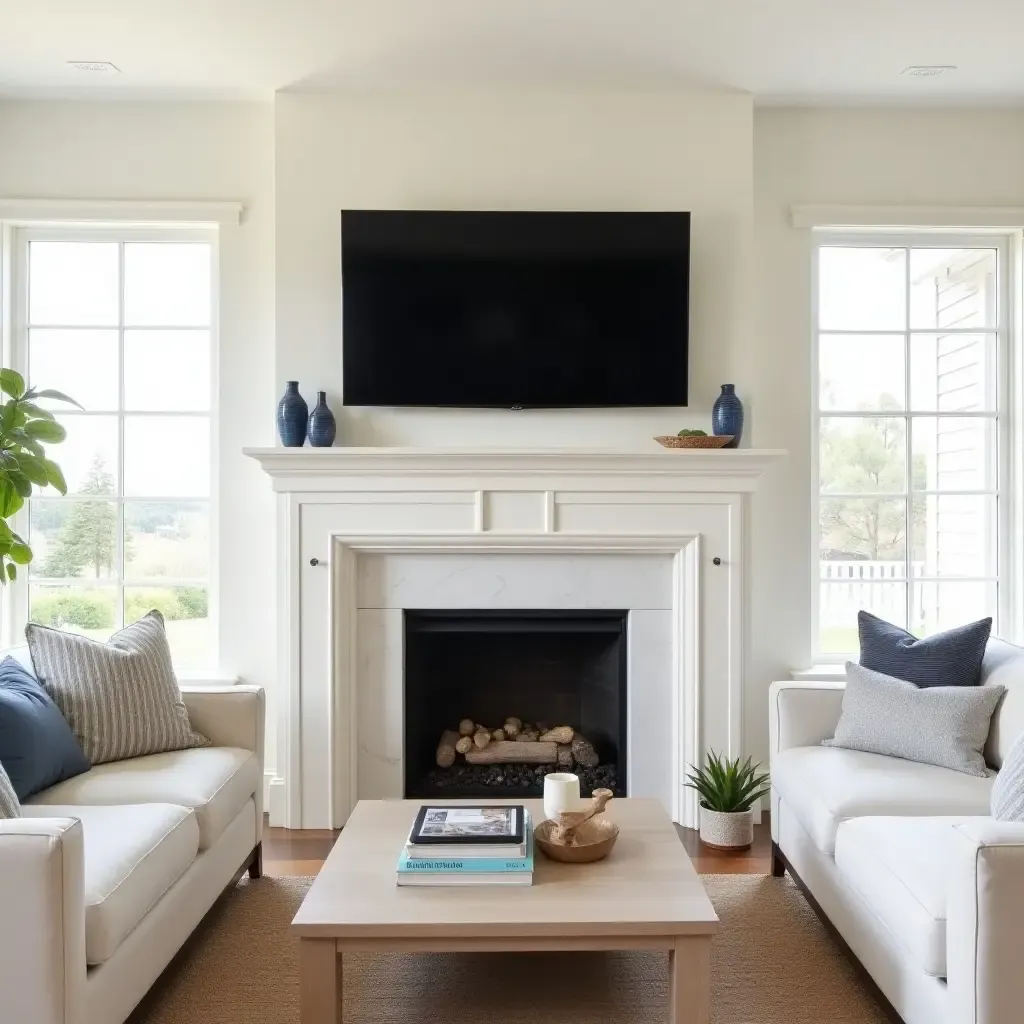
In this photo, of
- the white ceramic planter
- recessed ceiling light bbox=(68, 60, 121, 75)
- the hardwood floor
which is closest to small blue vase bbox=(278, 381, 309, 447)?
recessed ceiling light bbox=(68, 60, 121, 75)

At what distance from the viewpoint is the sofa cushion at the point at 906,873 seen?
1.83 m

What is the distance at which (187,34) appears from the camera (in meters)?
3.26

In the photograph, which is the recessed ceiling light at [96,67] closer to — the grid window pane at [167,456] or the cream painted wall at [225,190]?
the cream painted wall at [225,190]

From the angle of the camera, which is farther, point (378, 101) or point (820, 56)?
point (378, 101)

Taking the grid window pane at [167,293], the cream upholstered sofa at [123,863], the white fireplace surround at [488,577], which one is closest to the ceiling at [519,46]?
the grid window pane at [167,293]

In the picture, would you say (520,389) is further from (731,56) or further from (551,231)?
(731,56)

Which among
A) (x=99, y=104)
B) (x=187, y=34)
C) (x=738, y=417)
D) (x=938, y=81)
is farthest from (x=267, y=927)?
(x=938, y=81)

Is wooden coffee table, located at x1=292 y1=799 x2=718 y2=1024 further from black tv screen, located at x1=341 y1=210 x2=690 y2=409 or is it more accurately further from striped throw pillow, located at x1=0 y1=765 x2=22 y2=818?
black tv screen, located at x1=341 y1=210 x2=690 y2=409

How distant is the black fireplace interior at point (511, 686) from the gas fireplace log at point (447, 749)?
0.09 feet

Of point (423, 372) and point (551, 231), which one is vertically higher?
point (551, 231)

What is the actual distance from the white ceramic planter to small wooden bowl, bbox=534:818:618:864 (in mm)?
1172

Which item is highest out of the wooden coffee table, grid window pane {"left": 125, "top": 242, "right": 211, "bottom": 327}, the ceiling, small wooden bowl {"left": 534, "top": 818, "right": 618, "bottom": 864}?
the ceiling

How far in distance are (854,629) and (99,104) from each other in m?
3.74

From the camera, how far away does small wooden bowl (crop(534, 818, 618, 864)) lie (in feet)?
7.20
